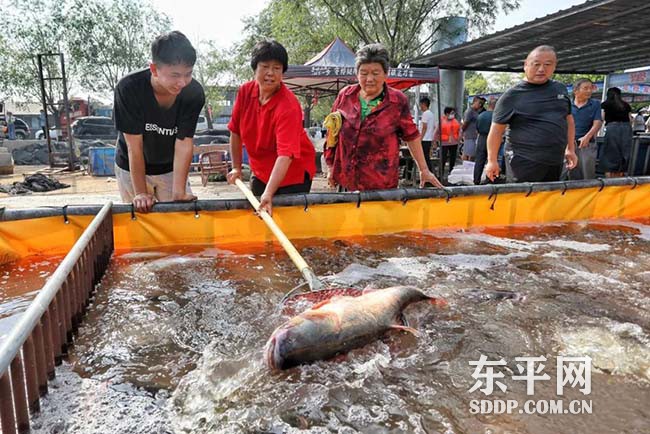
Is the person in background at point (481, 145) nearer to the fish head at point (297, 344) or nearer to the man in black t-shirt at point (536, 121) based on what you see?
the man in black t-shirt at point (536, 121)

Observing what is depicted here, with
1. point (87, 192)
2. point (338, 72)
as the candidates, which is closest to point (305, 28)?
point (338, 72)

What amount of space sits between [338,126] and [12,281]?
8.16 feet

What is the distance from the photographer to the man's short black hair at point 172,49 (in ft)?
8.80

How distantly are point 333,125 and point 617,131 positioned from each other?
19.5 ft

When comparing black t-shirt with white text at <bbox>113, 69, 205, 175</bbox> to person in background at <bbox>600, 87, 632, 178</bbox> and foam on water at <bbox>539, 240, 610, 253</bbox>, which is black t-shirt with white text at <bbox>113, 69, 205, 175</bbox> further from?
person in background at <bbox>600, 87, 632, 178</bbox>

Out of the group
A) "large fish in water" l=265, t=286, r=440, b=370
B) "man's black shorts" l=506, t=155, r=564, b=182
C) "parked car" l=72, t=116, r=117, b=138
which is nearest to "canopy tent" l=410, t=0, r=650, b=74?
"man's black shorts" l=506, t=155, r=564, b=182

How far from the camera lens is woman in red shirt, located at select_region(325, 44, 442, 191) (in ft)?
11.9

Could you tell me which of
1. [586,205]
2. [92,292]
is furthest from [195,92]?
[586,205]

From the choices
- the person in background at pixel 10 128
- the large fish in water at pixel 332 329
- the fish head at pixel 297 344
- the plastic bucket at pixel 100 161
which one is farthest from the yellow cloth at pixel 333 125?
the person in background at pixel 10 128

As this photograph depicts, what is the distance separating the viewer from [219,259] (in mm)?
3154

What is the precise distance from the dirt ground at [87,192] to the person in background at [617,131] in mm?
5262

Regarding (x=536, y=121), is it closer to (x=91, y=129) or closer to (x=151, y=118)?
(x=151, y=118)

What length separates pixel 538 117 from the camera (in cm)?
405

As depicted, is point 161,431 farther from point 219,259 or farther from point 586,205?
point 586,205
